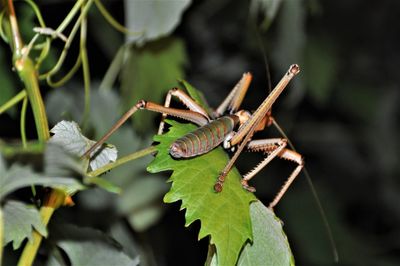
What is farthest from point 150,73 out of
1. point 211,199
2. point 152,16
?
point 211,199

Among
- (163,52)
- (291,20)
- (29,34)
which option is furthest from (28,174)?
(291,20)

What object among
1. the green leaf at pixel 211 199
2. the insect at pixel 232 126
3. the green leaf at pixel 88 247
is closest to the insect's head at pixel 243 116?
the insect at pixel 232 126

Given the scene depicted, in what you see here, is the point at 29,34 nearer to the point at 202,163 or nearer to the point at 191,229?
the point at 202,163

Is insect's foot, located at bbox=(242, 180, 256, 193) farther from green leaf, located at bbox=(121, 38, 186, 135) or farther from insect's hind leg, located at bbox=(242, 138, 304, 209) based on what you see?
green leaf, located at bbox=(121, 38, 186, 135)

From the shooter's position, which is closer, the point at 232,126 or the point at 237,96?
the point at 232,126

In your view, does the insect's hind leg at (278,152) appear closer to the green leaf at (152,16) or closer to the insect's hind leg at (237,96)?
the insect's hind leg at (237,96)

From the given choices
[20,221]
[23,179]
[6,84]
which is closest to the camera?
[23,179]

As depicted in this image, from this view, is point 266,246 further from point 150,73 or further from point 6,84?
point 150,73
